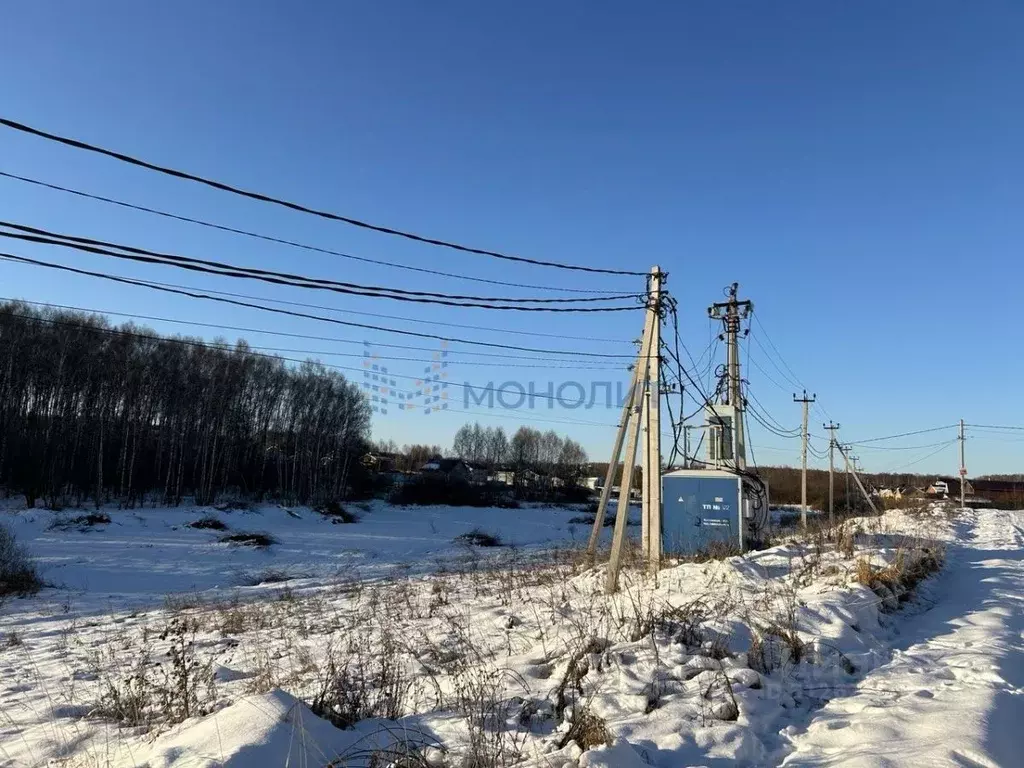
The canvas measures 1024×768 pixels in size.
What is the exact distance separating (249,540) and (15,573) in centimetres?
1115

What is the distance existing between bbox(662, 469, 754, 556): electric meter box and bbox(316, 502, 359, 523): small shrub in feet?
80.8

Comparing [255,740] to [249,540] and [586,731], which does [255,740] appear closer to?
[586,731]

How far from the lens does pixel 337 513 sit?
40.2m

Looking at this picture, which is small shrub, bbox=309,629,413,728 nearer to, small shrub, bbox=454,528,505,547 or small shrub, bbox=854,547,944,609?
small shrub, bbox=854,547,944,609

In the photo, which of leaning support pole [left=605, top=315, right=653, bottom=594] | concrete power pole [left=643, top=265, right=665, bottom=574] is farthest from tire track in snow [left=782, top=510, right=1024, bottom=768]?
concrete power pole [left=643, top=265, right=665, bottom=574]

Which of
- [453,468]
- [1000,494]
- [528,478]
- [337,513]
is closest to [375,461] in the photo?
[453,468]

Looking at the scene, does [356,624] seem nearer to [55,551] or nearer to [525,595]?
[525,595]

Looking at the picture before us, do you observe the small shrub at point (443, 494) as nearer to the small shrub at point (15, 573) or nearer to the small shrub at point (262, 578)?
the small shrub at point (262, 578)

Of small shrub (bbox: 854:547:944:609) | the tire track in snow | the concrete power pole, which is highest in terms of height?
the concrete power pole

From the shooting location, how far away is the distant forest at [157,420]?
3494cm

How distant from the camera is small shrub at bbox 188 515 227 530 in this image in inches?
1186

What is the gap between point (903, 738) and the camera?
358 centimetres

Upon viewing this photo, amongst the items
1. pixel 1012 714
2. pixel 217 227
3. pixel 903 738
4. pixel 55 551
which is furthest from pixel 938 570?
pixel 55 551

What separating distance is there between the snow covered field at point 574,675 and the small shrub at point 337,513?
26.4 meters
